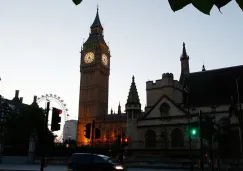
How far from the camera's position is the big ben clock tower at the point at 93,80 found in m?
101

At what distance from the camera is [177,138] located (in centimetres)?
3891

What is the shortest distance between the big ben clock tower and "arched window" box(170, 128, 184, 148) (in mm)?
61345

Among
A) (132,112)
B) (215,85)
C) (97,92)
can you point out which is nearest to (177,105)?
(215,85)

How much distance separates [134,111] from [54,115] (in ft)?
99.6

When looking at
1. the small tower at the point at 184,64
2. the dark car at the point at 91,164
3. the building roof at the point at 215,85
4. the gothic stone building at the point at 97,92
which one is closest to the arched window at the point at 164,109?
the building roof at the point at 215,85

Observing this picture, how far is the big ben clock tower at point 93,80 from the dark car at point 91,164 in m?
79.7

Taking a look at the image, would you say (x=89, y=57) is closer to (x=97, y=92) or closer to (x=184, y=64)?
(x=97, y=92)

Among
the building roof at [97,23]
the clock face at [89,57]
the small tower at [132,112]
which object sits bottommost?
the small tower at [132,112]

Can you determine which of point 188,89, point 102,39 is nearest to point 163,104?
point 188,89

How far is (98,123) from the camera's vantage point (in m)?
101

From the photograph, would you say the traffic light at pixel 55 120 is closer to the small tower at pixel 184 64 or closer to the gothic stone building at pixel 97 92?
the small tower at pixel 184 64

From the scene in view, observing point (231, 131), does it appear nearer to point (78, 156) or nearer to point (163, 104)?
point (163, 104)

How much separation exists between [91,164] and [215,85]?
30.3 m

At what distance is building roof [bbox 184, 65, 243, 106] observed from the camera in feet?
130
